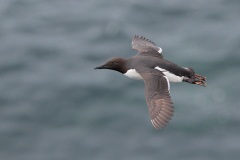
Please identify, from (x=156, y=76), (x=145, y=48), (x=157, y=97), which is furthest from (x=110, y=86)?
(x=157, y=97)

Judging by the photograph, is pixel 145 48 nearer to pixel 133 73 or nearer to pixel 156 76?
pixel 133 73

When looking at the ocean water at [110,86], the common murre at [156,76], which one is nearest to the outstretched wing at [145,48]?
the common murre at [156,76]

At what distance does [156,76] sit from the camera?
2053 cm

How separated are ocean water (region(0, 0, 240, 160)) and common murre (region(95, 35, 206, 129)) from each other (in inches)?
341

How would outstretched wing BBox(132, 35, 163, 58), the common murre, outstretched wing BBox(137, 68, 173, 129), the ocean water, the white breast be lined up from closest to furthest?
outstretched wing BBox(137, 68, 173, 129) → the common murre → the white breast → outstretched wing BBox(132, 35, 163, 58) → the ocean water

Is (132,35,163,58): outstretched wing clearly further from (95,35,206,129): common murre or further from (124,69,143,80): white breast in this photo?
(124,69,143,80): white breast

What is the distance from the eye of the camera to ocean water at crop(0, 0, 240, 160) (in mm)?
30297

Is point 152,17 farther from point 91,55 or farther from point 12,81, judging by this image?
point 12,81

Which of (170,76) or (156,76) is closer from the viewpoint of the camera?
(156,76)

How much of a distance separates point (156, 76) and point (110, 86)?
11.1m

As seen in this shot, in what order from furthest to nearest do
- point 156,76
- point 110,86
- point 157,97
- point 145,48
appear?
point 110,86, point 145,48, point 156,76, point 157,97

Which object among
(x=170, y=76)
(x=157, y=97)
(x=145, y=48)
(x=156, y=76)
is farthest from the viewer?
(x=145, y=48)

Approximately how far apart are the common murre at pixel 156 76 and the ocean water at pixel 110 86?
866 centimetres

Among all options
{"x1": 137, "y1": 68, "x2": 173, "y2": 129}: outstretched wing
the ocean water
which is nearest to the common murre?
{"x1": 137, "y1": 68, "x2": 173, "y2": 129}: outstretched wing
